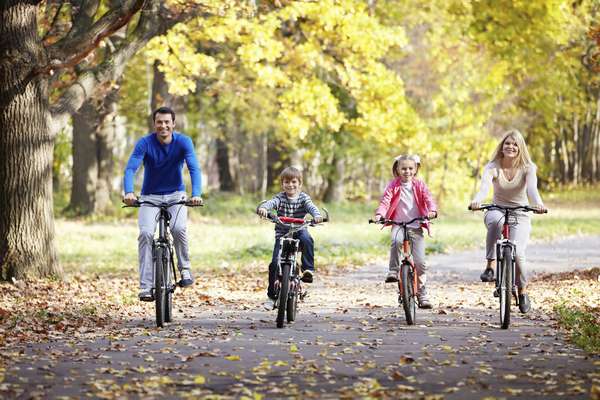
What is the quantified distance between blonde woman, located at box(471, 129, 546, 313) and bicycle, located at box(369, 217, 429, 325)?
2.81 ft

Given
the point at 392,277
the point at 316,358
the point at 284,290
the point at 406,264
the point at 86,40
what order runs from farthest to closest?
the point at 86,40
the point at 392,277
the point at 406,264
the point at 284,290
the point at 316,358

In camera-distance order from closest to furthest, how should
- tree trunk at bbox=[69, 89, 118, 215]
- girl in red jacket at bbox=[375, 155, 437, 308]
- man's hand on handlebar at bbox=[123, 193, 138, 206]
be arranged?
man's hand on handlebar at bbox=[123, 193, 138, 206] < girl in red jacket at bbox=[375, 155, 437, 308] < tree trunk at bbox=[69, 89, 118, 215]

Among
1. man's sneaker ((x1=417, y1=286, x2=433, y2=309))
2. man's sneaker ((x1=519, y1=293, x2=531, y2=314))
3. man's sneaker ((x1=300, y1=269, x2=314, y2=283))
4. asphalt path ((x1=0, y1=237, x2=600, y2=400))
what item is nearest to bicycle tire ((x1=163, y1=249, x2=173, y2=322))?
asphalt path ((x1=0, y1=237, x2=600, y2=400))

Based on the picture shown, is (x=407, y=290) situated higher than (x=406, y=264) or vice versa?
(x=406, y=264)

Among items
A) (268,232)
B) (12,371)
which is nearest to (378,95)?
(268,232)

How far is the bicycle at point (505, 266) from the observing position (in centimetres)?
1147

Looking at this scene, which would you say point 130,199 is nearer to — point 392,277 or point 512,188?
point 392,277

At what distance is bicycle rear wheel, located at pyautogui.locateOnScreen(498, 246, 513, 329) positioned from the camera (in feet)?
37.6

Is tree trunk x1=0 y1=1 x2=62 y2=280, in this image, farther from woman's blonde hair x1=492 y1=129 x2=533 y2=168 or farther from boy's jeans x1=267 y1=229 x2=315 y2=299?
woman's blonde hair x1=492 y1=129 x2=533 y2=168

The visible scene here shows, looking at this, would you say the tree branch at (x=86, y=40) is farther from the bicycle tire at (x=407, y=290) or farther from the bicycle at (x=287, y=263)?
the bicycle tire at (x=407, y=290)

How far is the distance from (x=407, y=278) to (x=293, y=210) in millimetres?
1366

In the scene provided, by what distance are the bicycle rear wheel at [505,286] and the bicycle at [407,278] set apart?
895 mm

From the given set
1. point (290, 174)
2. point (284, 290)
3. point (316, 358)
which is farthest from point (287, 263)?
point (316, 358)

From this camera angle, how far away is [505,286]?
37.7 feet
